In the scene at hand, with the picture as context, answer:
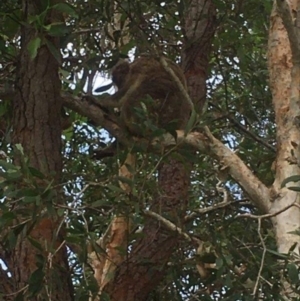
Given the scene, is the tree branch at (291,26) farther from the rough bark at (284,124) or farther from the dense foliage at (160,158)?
the dense foliage at (160,158)

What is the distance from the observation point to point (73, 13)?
9.14ft

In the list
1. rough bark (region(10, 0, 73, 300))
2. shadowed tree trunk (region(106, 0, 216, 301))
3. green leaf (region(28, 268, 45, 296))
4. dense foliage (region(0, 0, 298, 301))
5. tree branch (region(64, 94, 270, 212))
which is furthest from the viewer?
shadowed tree trunk (region(106, 0, 216, 301))

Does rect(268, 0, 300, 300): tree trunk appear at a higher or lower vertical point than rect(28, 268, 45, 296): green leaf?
higher

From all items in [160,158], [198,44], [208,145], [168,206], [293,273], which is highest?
[198,44]

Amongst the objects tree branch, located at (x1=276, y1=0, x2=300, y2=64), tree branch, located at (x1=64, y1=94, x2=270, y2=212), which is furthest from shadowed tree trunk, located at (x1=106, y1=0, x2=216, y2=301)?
tree branch, located at (x1=276, y1=0, x2=300, y2=64)

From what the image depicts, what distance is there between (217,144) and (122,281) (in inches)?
37.3

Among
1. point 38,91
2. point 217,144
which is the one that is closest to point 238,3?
point 217,144

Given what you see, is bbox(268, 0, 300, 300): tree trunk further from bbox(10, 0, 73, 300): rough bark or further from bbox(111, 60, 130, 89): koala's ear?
bbox(111, 60, 130, 89): koala's ear

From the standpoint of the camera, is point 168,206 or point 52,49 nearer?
point 52,49

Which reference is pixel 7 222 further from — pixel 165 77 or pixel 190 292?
pixel 165 77

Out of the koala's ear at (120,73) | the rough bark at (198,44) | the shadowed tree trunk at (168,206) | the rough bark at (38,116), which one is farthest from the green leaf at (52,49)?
the rough bark at (198,44)

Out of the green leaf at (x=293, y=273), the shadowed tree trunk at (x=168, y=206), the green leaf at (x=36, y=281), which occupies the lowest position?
the green leaf at (x=293, y=273)

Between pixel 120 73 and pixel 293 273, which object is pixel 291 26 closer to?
pixel 293 273

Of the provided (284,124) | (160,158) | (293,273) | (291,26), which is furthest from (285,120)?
(293,273)
